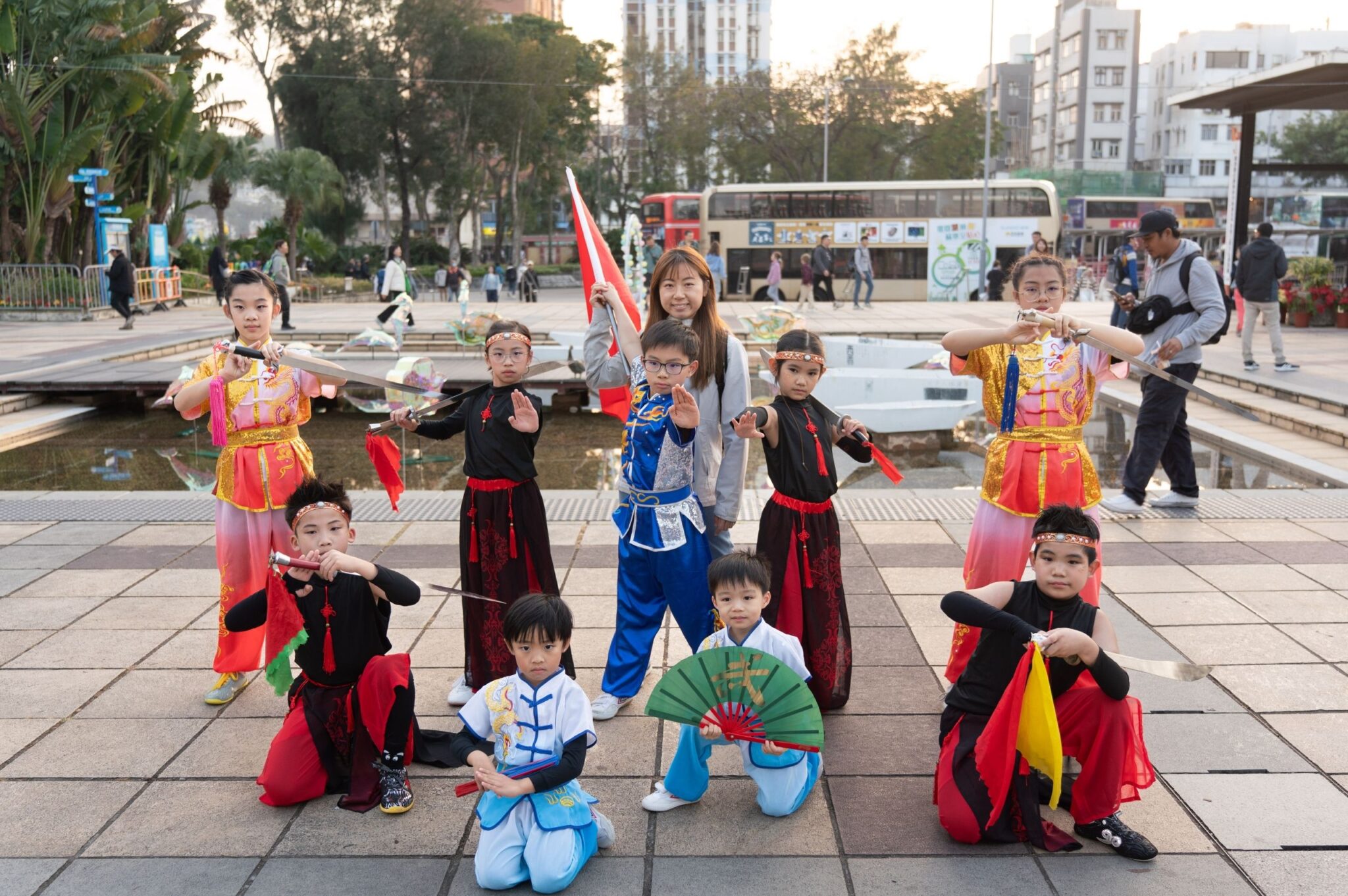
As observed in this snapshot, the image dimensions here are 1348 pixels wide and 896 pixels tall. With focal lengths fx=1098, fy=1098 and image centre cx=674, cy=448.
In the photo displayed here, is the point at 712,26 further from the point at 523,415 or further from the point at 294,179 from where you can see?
the point at 523,415

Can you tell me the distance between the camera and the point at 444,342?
1880 centimetres

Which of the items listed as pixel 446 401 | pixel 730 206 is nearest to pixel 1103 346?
pixel 446 401

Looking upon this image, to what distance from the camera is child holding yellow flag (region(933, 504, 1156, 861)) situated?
315 centimetres

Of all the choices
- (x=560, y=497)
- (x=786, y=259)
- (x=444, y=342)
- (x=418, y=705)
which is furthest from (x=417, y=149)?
(x=418, y=705)

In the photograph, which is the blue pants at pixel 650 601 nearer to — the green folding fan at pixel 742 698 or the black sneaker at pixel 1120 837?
the green folding fan at pixel 742 698

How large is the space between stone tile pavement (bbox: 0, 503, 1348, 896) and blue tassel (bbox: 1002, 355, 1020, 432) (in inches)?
43.6

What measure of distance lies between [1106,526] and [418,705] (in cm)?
461

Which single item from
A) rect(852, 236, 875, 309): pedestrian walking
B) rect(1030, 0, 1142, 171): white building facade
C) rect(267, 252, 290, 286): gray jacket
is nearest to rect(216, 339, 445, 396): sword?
rect(267, 252, 290, 286): gray jacket

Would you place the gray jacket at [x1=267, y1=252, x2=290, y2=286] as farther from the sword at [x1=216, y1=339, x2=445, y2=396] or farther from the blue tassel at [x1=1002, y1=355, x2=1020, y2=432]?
the blue tassel at [x1=1002, y1=355, x2=1020, y2=432]

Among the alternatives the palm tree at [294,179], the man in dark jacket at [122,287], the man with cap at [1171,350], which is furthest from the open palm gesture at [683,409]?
the palm tree at [294,179]

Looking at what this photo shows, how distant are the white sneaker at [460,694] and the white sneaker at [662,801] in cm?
105

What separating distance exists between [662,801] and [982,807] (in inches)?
38.1

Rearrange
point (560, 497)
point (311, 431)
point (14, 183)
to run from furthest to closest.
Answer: point (14, 183) < point (311, 431) < point (560, 497)

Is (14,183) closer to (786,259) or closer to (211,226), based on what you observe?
(786,259)
